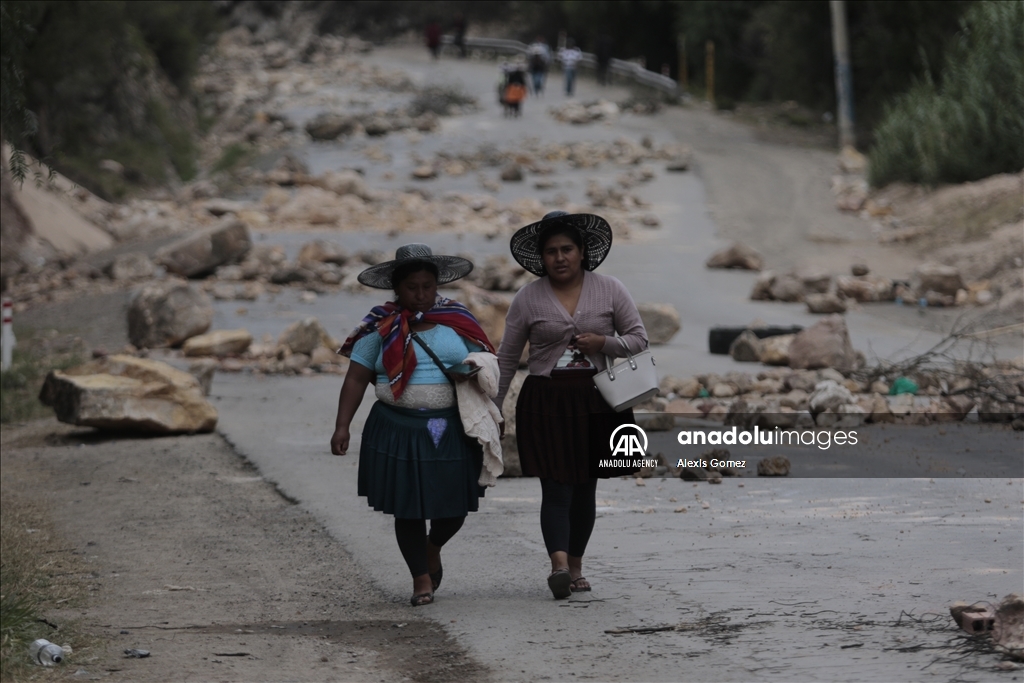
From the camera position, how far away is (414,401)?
5.61 metres

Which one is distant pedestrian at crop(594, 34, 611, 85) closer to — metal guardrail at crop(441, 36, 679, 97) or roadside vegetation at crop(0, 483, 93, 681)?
metal guardrail at crop(441, 36, 679, 97)

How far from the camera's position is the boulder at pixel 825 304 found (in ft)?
53.1

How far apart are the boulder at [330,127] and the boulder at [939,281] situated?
68.8ft

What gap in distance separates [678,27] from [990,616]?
147ft

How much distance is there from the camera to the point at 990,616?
15.4 feet

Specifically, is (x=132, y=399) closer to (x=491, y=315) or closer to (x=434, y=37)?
(x=491, y=315)

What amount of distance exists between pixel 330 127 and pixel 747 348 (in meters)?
23.6

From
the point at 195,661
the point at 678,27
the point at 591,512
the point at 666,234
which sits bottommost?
the point at 195,661

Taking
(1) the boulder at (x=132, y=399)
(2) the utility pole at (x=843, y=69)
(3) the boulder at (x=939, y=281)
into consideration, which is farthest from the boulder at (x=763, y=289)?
(2) the utility pole at (x=843, y=69)

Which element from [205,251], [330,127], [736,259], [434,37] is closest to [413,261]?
[205,251]

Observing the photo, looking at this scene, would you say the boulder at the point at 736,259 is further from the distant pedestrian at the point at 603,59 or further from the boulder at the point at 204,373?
the distant pedestrian at the point at 603,59

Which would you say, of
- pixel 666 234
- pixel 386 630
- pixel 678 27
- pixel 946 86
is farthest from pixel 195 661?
pixel 678 27

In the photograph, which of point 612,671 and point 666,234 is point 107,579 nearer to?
point 612,671

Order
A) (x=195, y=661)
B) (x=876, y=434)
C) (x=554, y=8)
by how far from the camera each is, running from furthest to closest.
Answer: (x=554, y=8) → (x=876, y=434) → (x=195, y=661)
